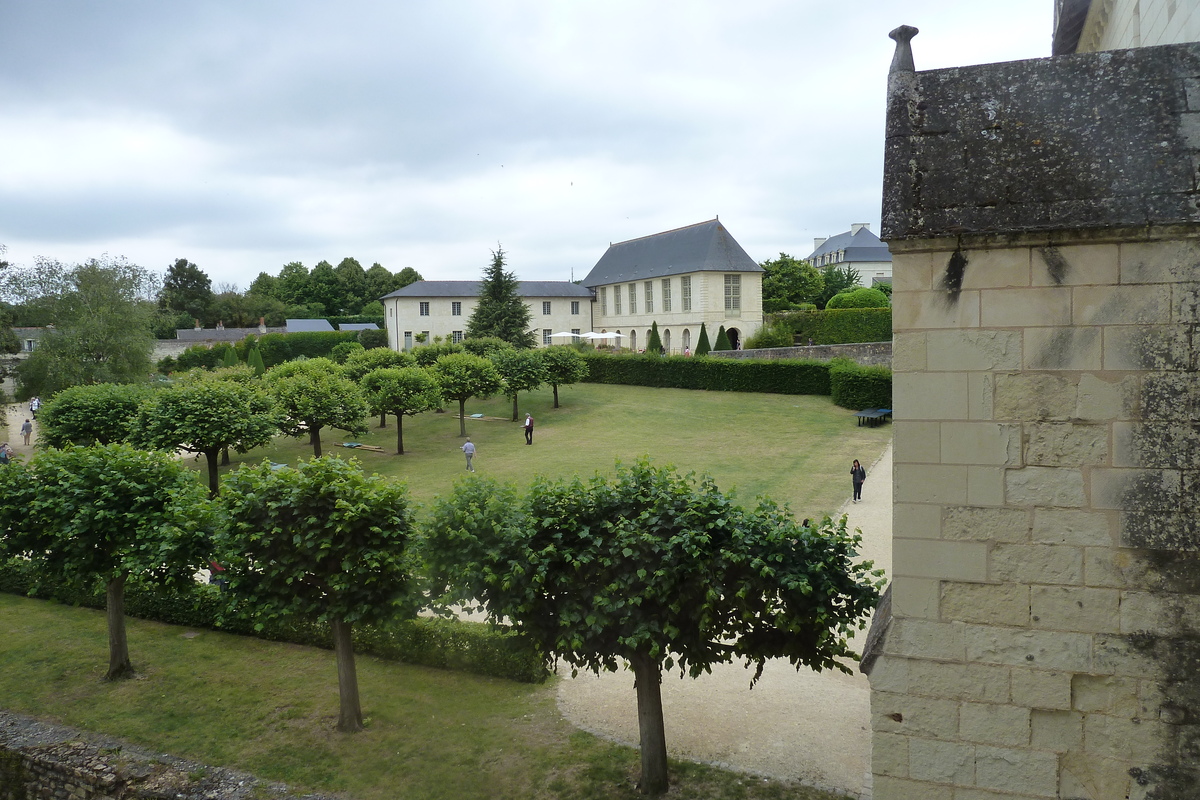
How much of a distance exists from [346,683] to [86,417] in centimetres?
1746

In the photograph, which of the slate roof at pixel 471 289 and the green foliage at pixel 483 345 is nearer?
the green foliage at pixel 483 345

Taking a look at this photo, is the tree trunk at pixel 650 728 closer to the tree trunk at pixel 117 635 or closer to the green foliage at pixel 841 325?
the tree trunk at pixel 117 635

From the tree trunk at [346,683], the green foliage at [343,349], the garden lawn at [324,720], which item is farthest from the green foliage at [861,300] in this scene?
the tree trunk at [346,683]

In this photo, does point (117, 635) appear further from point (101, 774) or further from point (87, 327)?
point (87, 327)

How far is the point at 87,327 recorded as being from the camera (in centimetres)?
3856

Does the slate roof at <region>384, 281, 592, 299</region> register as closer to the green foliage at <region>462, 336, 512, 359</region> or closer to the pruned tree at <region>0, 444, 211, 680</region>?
the green foliage at <region>462, 336, 512, 359</region>

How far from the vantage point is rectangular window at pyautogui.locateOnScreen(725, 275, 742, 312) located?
49.3 m

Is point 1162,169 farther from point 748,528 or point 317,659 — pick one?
point 317,659

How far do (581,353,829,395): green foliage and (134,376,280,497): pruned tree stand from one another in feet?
74.9

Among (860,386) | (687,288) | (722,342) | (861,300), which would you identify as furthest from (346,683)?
(687,288)

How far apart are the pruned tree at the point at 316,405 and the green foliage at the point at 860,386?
20.3 meters

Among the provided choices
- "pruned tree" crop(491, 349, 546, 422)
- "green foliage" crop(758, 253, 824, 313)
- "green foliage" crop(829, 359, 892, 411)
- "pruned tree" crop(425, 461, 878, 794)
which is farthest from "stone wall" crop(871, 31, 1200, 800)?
"green foliage" crop(758, 253, 824, 313)

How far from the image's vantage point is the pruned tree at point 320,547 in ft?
31.7

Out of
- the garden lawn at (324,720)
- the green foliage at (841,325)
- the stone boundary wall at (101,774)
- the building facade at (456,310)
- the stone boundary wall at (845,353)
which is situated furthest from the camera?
the building facade at (456,310)
